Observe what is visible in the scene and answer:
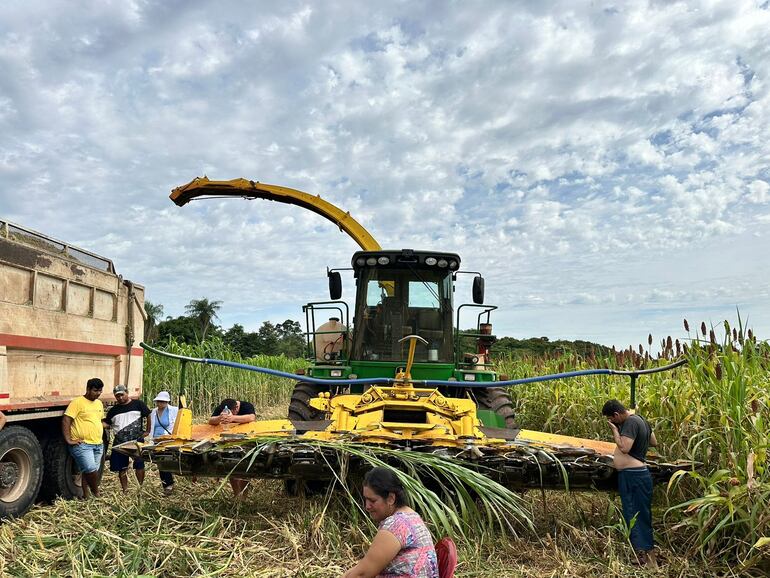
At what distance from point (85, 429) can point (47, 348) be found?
0.90 metres

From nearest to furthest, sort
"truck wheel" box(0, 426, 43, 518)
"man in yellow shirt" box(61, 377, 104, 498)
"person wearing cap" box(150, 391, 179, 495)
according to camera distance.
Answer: "truck wheel" box(0, 426, 43, 518) → "man in yellow shirt" box(61, 377, 104, 498) → "person wearing cap" box(150, 391, 179, 495)

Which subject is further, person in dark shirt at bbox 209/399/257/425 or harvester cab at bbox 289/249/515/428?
harvester cab at bbox 289/249/515/428

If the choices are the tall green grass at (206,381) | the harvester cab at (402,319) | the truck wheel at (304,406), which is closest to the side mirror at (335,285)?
the harvester cab at (402,319)

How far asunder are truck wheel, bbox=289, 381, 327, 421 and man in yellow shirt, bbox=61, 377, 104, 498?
1972 millimetres

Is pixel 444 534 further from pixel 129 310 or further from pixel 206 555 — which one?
pixel 129 310

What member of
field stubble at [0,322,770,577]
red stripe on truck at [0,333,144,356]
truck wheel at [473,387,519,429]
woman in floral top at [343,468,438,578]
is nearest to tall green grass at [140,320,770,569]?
field stubble at [0,322,770,577]

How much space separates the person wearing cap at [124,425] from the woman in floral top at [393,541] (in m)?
4.77

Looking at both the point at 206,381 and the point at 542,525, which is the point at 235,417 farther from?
the point at 206,381

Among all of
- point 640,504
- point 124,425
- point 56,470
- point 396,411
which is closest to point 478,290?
point 396,411

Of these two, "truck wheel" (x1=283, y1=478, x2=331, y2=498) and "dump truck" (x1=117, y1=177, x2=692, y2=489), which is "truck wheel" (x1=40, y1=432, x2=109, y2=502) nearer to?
"dump truck" (x1=117, y1=177, x2=692, y2=489)

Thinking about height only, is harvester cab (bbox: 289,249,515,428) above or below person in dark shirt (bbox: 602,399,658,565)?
above

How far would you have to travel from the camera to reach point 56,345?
20.8 feet

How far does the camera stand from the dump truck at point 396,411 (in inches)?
176

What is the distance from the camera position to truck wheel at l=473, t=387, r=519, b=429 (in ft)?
21.4
